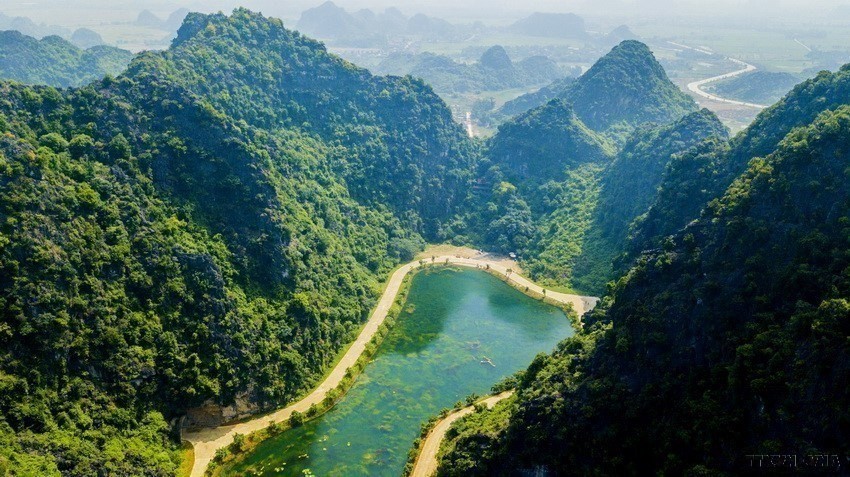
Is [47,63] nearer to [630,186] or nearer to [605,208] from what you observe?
[605,208]

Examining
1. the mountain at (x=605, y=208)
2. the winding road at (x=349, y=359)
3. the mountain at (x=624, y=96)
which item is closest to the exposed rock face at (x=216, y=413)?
the winding road at (x=349, y=359)

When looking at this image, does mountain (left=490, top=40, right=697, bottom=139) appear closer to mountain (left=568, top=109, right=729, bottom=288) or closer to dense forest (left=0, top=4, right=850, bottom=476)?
mountain (left=568, top=109, right=729, bottom=288)

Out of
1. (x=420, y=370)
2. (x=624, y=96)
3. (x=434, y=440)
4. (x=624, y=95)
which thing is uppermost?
(x=624, y=95)

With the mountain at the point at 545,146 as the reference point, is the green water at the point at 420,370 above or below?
below

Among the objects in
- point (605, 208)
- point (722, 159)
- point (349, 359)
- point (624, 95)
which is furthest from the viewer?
point (624, 95)

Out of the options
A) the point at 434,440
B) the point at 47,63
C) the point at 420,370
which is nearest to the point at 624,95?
the point at 420,370

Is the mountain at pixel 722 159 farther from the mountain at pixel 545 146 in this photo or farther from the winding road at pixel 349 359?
the mountain at pixel 545 146
